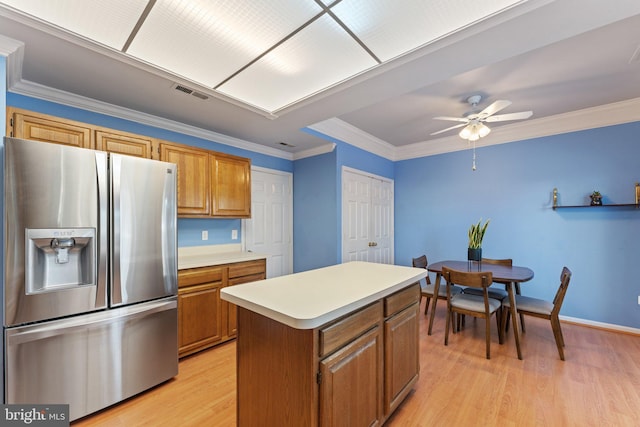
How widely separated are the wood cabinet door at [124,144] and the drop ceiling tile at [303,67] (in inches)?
34.7

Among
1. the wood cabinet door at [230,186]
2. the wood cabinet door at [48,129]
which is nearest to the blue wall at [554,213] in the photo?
the wood cabinet door at [230,186]

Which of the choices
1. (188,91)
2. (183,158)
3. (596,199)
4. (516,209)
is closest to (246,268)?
(183,158)

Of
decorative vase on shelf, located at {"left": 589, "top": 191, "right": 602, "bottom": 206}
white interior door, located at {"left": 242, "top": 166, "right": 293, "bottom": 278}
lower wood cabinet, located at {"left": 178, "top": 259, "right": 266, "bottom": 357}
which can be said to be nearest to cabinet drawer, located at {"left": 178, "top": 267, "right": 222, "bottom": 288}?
lower wood cabinet, located at {"left": 178, "top": 259, "right": 266, "bottom": 357}

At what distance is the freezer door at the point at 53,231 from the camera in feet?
4.89

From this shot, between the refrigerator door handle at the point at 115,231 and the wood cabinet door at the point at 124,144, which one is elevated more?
the wood cabinet door at the point at 124,144

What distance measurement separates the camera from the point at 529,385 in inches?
80.6

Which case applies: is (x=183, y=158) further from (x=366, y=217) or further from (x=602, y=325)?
(x=602, y=325)

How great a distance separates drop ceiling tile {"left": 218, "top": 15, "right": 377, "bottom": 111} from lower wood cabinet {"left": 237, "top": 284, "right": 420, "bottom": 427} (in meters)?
1.70

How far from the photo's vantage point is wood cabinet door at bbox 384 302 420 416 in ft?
5.11

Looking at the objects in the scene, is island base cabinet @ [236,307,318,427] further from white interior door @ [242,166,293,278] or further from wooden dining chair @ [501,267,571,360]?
wooden dining chair @ [501,267,571,360]

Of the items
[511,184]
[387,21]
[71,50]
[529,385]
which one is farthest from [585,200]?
[71,50]

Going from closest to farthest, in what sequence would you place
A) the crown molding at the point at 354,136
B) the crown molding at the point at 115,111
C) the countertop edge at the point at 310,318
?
the countertop edge at the point at 310,318, the crown molding at the point at 115,111, the crown molding at the point at 354,136

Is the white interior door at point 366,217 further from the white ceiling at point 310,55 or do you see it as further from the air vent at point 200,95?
the air vent at point 200,95

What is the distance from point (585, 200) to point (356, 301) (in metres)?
3.80
